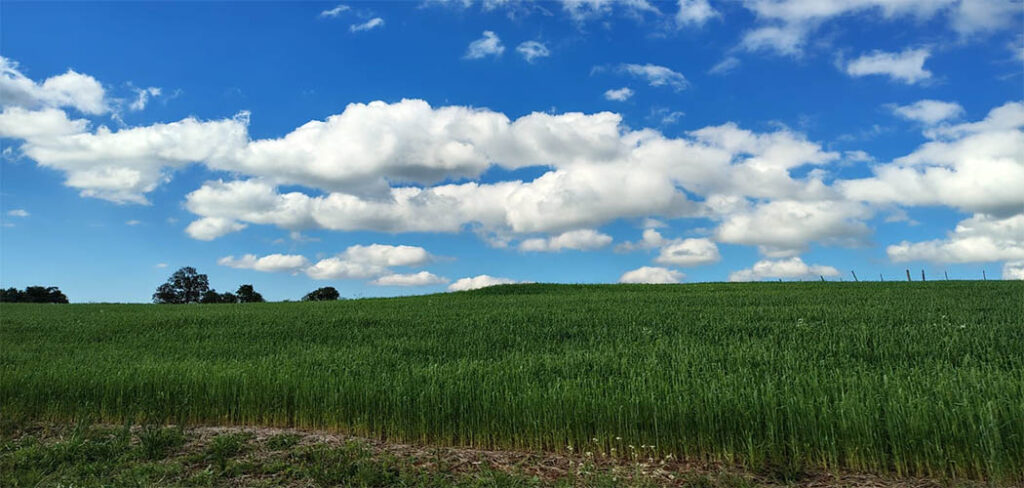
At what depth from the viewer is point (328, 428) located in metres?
7.93

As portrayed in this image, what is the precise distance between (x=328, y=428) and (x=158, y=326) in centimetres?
1910

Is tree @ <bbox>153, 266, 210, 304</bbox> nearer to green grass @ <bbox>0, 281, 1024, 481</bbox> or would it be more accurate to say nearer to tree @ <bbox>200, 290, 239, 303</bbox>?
tree @ <bbox>200, 290, 239, 303</bbox>

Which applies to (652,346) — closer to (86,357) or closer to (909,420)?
(909,420)

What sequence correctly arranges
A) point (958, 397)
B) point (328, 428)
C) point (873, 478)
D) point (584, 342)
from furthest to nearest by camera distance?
point (584, 342) < point (328, 428) < point (958, 397) < point (873, 478)

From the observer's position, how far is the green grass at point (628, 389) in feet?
19.4

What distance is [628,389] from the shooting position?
729cm

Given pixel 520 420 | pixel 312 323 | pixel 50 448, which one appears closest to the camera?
pixel 520 420

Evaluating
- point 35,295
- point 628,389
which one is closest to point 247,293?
point 35,295

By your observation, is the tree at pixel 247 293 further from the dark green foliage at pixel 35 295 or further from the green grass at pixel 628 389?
the green grass at pixel 628 389

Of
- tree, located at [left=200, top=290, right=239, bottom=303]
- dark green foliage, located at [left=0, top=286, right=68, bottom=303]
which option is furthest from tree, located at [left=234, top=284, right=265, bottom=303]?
dark green foliage, located at [left=0, top=286, right=68, bottom=303]

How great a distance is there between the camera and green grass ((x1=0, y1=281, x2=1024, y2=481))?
592cm

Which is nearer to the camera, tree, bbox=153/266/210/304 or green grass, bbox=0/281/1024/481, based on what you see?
green grass, bbox=0/281/1024/481

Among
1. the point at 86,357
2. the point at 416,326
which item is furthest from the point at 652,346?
the point at 86,357

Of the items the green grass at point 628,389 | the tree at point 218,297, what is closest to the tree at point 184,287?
the tree at point 218,297
